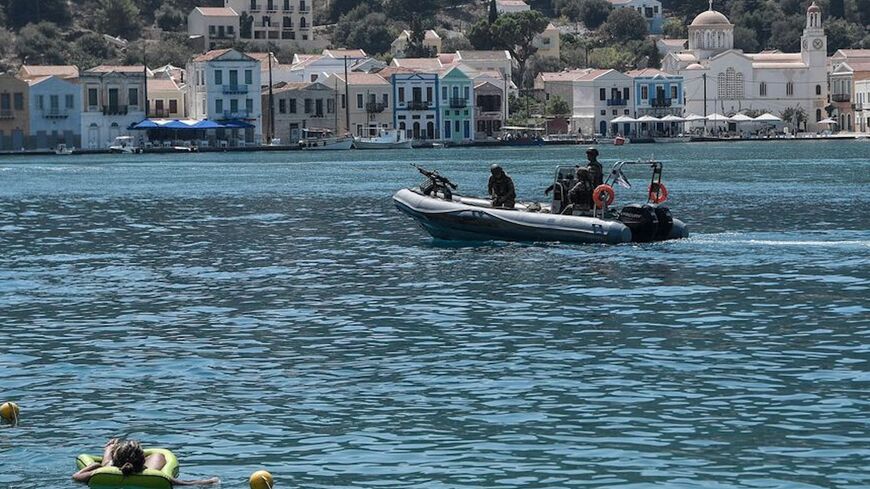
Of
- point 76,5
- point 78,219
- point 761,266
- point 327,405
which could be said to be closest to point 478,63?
point 76,5

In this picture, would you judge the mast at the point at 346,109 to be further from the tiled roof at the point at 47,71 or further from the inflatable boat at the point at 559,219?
the inflatable boat at the point at 559,219

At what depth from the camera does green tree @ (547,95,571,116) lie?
148625mm

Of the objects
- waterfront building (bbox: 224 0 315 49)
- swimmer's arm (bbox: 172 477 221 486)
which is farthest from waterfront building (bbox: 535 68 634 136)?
swimmer's arm (bbox: 172 477 221 486)

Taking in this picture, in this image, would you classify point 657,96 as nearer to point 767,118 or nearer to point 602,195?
Result: point 767,118

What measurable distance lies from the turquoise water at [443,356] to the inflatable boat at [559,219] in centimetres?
36

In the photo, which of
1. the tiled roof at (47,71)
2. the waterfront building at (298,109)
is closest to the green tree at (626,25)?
the waterfront building at (298,109)


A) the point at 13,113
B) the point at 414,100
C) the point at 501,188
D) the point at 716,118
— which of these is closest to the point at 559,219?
the point at 501,188

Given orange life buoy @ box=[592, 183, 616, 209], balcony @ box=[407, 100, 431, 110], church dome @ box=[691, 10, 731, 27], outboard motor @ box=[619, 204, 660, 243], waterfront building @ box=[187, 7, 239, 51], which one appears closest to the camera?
orange life buoy @ box=[592, 183, 616, 209]

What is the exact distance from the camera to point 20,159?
120125 mm

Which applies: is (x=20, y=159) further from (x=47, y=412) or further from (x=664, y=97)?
(x=47, y=412)

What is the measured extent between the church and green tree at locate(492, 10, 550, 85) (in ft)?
42.1

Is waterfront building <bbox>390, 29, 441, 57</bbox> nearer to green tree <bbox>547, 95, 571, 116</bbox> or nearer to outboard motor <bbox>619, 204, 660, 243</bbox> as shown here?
green tree <bbox>547, 95, 571, 116</bbox>

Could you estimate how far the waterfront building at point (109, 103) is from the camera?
5084 inches

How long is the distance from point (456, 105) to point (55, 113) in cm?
3171
